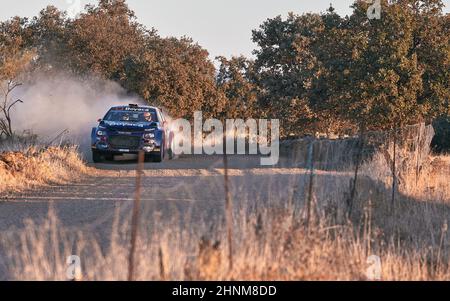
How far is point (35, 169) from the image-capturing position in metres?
20.3

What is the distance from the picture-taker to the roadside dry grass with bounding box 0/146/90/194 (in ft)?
61.9

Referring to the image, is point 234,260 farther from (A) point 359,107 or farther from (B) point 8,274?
(A) point 359,107

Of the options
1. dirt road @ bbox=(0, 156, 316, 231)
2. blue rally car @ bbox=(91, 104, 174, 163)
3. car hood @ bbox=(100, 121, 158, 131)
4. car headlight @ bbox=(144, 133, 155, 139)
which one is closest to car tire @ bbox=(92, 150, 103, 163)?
blue rally car @ bbox=(91, 104, 174, 163)

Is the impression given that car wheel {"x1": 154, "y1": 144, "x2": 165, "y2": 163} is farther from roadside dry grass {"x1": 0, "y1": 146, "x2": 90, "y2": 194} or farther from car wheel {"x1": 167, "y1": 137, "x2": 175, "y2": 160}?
roadside dry grass {"x1": 0, "y1": 146, "x2": 90, "y2": 194}

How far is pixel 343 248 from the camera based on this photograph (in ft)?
31.0

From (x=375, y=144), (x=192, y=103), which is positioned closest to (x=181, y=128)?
(x=192, y=103)

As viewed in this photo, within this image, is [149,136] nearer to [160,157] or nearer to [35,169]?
[160,157]

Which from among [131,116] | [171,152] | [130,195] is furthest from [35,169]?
[171,152]

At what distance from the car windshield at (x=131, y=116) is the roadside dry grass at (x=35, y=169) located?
11.0ft

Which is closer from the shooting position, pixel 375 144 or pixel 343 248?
pixel 343 248

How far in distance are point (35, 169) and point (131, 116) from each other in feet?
22.1

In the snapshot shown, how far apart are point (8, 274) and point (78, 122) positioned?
3617 centimetres

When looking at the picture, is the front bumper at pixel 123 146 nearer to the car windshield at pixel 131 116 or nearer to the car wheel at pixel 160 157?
the car wheel at pixel 160 157

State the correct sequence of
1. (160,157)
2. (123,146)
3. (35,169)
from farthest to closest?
(160,157), (123,146), (35,169)
